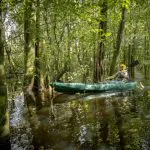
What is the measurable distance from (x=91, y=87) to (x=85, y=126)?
6.40m

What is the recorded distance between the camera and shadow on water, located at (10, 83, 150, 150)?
8.57 metres

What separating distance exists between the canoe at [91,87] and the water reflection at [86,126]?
0.92m

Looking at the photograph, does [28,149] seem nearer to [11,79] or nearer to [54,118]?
[54,118]

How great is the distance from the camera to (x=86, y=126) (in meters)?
10.5

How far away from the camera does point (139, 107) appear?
13.5 metres

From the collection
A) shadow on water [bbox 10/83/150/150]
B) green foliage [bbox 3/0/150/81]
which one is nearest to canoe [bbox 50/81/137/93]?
shadow on water [bbox 10/83/150/150]

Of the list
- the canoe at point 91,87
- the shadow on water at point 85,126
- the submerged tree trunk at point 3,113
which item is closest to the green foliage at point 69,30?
the canoe at point 91,87

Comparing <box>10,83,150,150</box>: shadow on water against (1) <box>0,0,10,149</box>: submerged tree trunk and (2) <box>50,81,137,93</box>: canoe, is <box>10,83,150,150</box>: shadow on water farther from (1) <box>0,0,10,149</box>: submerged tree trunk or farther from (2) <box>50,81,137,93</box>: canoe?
(1) <box>0,0,10,149</box>: submerged tree trunk

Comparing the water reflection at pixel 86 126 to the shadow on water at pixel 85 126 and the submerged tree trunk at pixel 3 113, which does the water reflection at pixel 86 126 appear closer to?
the shadow on water at pixel 85 126

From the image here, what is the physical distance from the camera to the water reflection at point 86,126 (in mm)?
8578

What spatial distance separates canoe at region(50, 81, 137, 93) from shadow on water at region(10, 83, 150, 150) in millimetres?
833

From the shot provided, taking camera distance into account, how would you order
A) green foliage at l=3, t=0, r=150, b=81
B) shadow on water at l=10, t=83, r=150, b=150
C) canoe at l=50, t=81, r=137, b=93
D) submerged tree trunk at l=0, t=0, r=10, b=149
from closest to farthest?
submerged tree trunk at l=0, t=0, r=10, b=149
shadow on water at l=10, t=83, r=150, b=150
green foliage at l=3, t=0, r=150, b=81
canoe at l=50, t=81, r=137, b=93

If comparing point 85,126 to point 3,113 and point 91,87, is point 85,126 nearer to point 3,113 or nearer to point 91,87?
point 3,113

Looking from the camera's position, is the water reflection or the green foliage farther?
the green foliage
